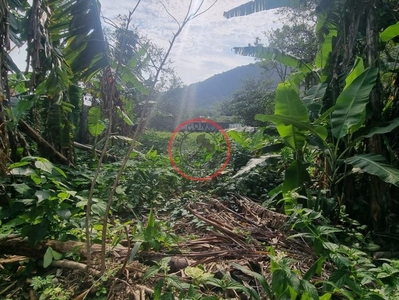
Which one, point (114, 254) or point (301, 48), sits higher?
point (301, 48)

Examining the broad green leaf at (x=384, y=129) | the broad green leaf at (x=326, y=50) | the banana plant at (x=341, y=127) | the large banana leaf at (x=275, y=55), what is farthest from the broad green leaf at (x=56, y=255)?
the large banana leaf at (x=275, y=55)

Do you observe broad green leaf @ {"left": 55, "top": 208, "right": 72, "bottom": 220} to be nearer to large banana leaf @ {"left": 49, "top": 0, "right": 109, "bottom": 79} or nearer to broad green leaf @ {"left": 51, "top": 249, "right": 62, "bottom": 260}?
broad green leaf @ {"left": 51, "top": 249, "right": 62, "bottom": 260}

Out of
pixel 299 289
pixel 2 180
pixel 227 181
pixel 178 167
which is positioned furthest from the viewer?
pixel 178 167

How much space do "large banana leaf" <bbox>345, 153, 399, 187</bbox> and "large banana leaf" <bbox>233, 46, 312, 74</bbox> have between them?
7.81ft

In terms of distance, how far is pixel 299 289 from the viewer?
136 cm

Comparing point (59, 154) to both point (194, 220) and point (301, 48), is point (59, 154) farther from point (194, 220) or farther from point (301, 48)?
point (301, 48)

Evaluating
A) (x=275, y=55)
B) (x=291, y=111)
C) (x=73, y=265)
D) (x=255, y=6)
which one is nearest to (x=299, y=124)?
(x=291, y=111)

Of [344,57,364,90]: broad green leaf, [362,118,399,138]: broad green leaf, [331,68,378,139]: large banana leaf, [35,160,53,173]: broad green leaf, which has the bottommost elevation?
[35,160,53,173]: broad green leaf

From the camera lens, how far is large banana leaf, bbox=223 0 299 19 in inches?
171

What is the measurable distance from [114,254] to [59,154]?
277 centimetres

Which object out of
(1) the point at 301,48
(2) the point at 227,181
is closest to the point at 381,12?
(2) the point at 227,181

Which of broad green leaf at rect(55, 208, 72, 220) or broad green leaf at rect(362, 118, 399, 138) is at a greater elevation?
broad green leaf at rect(362, 118, 399, 138)

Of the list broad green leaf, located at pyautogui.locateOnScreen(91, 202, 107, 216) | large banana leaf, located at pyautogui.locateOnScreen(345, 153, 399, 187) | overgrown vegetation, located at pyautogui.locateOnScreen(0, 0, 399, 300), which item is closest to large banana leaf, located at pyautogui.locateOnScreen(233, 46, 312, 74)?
overgrown vegetation, located at pyautogui.locateOnScreen(0, 0, 399, 300)

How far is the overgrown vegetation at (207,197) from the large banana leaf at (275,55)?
0.14ft
